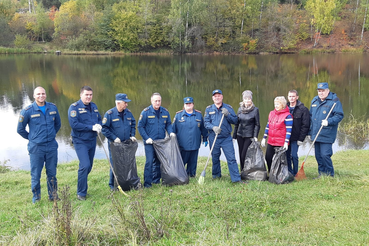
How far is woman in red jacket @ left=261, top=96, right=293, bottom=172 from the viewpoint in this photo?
5539mm

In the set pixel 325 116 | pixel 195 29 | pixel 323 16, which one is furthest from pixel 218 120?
pixel 323 16

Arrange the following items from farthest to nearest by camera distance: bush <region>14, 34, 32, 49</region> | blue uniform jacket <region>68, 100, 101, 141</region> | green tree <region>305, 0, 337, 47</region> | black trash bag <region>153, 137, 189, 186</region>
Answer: green tree <region>305, 0, 337, 47</region>
bush <region>14, 34, 32, 49</region>
black trash bag <region>153, 137, 189, 186</region>
blue uniform jacket <region>68, 100, 101, 141</region>

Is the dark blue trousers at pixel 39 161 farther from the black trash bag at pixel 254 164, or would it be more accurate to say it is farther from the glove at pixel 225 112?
the black trash bag at pixel 254 164

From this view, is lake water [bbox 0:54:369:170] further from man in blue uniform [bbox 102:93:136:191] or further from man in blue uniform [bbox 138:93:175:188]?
man in blue uniform [bbox 102:93:136:191]

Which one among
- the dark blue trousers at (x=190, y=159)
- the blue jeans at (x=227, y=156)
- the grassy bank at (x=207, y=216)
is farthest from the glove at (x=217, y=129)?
the grassy bank at (x=207, y=216)

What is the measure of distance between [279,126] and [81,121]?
351 centimetres

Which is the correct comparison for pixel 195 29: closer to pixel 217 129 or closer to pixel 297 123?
pixel 297 123

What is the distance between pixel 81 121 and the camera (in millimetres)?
5176

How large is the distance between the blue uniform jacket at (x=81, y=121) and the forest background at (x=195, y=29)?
141 feet

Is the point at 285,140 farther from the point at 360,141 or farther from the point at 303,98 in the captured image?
the point at 303,98

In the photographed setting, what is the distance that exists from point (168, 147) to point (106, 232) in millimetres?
2351

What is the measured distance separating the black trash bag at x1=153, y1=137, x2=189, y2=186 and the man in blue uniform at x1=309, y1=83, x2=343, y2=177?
2.59 m

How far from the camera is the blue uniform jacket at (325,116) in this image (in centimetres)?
559

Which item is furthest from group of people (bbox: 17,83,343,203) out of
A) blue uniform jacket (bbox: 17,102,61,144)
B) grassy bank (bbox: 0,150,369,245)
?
grassy bank (bbox: 0,150,369,245)
